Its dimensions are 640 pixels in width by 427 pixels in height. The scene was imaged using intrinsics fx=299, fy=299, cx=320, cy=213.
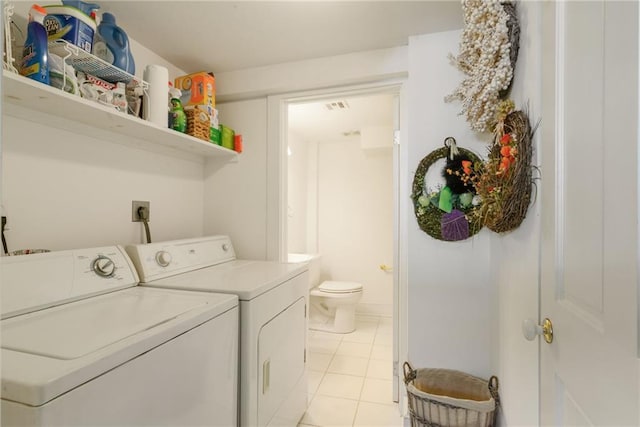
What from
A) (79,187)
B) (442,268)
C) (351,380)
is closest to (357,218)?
Answer: (351,380)

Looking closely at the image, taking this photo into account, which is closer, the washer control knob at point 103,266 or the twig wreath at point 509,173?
the twig wreath at point 509,173

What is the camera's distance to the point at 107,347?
2.39 feet

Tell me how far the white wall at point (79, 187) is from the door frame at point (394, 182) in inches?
24.3

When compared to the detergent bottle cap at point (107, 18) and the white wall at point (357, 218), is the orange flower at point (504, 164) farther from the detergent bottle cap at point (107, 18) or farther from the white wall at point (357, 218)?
the white wall at point (357, 218)

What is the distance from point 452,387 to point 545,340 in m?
0.91

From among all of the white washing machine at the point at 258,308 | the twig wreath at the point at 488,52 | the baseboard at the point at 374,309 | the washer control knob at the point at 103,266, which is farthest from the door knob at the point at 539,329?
the baseboard at the point at 374,309

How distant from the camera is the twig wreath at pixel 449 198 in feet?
5.02

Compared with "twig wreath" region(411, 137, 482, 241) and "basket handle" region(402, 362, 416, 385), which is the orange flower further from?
"basket handle" region(402, 362, 416, 385)

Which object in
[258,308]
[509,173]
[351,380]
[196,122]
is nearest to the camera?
[509,173]

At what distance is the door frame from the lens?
1827mm

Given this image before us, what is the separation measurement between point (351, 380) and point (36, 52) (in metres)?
2.49

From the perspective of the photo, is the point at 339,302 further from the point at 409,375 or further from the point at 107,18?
the point at 107,18

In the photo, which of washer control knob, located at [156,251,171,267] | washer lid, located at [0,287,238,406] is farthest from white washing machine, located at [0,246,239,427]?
washer control knob, located at [156,251,171,267]

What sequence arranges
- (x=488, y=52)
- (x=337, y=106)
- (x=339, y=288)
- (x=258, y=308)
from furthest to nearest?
(x=339, y=288)
(x=337, y=106)
(x=258, y=308)
(x=488, y=52)
